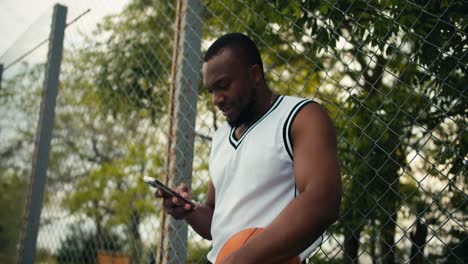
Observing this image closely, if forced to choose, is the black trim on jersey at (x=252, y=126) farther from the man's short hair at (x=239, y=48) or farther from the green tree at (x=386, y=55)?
the green tree at (x=386, y=55)

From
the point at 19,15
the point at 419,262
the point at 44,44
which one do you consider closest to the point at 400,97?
the point at 419,262

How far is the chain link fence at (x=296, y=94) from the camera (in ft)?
8.26

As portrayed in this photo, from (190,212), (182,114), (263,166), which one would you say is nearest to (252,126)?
(263,166)

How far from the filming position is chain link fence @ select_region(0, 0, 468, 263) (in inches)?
99.1

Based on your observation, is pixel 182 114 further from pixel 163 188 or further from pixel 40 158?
pixel 40 158

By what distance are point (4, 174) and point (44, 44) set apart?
1946 millimetres

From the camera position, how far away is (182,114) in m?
2.73

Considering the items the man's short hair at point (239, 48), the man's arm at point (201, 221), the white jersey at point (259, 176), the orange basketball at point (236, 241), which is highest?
the man's short hair at point (239, 48)

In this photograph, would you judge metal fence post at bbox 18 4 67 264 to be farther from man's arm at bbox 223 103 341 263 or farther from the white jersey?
man's arm at bbox 223 103 341 263

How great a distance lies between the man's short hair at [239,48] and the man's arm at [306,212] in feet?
1.62

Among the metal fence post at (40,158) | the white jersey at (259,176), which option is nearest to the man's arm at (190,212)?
the white jersey at (259,176)

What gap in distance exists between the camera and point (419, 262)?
5.42 meters

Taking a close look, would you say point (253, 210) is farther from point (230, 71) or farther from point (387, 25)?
point (387, 25)

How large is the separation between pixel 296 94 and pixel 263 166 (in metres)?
1.29
